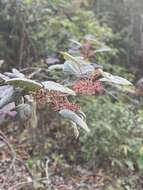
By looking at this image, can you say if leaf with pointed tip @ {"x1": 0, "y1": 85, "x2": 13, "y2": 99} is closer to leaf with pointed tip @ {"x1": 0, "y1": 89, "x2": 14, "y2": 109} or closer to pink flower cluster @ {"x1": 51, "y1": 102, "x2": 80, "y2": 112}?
leaf with pointed tip @ {"x1": 0, "y1": 89, "x2": 14, "y2": 109}

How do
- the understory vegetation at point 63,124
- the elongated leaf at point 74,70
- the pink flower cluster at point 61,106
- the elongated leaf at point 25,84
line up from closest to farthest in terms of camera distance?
the elongated leaf at point 25,84, the pink flower cluster at point 61,106, the elongated leaf at point 74,70, the understory vegetation at point 63,124

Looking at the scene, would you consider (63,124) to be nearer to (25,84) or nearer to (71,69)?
(71,69)

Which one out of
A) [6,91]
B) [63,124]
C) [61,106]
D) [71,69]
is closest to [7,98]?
[6,91]

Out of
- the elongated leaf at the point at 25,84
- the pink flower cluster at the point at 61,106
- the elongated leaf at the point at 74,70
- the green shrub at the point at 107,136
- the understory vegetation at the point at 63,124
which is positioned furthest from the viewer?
the green shrub at the point at 107,136

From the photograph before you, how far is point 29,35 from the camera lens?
3.58m

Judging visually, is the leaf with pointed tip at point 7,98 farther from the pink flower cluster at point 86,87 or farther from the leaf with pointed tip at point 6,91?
the pink flower cluster at point 86,87

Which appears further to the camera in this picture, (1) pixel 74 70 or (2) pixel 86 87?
(1) pixel 74 70

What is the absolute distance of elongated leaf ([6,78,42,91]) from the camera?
132 cm

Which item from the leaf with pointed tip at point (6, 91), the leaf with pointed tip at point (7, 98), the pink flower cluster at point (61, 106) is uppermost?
the leaf with pointed tip at point (6, 91)

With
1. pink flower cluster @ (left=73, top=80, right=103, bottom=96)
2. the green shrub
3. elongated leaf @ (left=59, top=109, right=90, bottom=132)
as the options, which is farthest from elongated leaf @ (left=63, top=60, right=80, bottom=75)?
the green shrub

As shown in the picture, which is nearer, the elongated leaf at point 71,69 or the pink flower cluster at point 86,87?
the pink flower cluster at point 86,87

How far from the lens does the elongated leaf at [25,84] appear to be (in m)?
1.32

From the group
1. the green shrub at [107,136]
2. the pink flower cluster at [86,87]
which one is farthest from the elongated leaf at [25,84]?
the green shrub at [107,136]

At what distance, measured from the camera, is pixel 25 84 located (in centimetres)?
134
